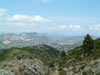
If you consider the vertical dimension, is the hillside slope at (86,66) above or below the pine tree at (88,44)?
below

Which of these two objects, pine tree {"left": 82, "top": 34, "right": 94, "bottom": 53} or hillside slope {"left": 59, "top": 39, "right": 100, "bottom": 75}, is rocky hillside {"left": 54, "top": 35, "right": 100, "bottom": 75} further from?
pine tree {"left": 82, "top": 34, "right": 94, "bottom": 53}

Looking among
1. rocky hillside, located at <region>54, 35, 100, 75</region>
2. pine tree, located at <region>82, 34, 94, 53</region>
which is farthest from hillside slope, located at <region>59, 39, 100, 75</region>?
pine tree, located at <region>82, 34, 94, 53</region>

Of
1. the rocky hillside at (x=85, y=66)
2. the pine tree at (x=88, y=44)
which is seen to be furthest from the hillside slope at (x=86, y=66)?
the pine tree at (x=88, y=44)


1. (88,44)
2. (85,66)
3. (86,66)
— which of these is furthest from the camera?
(88,44)

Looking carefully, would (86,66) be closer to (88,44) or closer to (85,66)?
(85,66)

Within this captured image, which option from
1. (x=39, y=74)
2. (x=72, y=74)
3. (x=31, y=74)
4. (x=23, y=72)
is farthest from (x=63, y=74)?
(x=23, y=72)

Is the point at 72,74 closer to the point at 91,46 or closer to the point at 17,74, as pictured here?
the point at 17,74

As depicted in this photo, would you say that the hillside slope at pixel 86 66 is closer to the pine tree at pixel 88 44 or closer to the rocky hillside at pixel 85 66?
the rocky hillside at pixel 85 66

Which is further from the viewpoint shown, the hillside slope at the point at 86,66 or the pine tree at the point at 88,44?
the pine tree at the point at 88,44

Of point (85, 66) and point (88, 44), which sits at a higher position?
point (88, 44)

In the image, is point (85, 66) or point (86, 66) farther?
point (85, 66)

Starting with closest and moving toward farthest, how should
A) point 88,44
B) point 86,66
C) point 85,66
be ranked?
point 86,66
point 85,66
point 88,44

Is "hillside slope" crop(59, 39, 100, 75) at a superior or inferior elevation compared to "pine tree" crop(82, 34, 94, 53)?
inferior

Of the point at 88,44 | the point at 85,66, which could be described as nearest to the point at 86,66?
the point at 85,66
